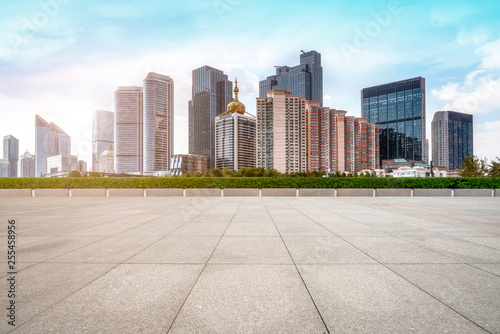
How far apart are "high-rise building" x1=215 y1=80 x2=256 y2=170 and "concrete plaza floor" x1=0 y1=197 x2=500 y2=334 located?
169 meters

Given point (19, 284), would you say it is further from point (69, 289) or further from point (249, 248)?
point (249, 248)

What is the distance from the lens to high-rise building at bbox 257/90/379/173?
155 m

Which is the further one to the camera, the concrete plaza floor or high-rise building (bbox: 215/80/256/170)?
high-rise building (bbox: 215/80/256/170)

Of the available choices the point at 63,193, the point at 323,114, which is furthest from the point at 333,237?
the point at 323,114

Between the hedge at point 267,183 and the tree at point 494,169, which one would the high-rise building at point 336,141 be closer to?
the tree at point 494,169

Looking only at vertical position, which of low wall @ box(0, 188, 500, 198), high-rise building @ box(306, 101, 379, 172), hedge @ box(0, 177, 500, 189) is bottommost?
low wall @ box(0, 188, 500, 198)

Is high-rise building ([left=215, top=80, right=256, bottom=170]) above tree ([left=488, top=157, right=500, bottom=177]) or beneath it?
above

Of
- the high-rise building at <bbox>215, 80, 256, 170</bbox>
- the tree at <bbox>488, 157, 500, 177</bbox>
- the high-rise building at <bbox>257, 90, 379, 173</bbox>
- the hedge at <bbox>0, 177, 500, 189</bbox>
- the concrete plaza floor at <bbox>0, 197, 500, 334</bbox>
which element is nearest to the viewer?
the concrete plaza floor at <bbox>0, 197, 500, 334</bbox>

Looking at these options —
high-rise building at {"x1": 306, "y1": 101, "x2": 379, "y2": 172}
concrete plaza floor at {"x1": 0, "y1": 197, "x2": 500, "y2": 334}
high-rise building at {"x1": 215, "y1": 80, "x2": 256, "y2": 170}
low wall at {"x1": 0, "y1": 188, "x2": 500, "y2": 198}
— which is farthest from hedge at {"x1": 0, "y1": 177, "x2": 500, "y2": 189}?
high-rise building at {"x1": 215, "y1": 80, "x2": 256, "y2": 170}

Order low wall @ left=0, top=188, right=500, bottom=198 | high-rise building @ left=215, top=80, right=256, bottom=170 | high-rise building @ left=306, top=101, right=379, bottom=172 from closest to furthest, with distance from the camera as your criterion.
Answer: low wall @ left=0, top=188, right=500, bottom=198, high-rise building @ left=306, top=101, right=379, bottom=172, high-rise building @ left=215, top=80, right=256, bottom=170

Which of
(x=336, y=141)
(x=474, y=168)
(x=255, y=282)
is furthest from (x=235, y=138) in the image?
(x=255, y=282)

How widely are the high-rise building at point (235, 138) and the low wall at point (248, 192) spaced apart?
15327 centimetres

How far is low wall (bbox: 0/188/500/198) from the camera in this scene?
21891 millimetres

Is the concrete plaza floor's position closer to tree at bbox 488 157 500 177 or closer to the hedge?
the hedge
